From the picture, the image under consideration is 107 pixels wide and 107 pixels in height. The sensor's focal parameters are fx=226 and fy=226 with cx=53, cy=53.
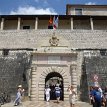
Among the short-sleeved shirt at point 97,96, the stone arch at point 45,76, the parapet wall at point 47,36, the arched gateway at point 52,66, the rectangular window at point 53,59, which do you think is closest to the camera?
the short-sleeved shirt at point 97,96

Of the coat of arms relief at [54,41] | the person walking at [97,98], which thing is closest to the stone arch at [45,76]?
the coat of arms relief at [54,41]

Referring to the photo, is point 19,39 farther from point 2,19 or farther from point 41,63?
point 41,63

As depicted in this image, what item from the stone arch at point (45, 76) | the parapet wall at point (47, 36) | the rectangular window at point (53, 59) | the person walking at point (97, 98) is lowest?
the person walking at point (97, 98)

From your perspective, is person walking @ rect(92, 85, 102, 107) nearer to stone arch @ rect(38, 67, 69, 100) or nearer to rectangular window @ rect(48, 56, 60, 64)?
stone arch @ rect(38, 67, 69, 100)

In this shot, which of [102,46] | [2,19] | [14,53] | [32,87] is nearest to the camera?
[32,87]

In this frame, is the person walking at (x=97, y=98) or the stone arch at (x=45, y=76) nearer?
the person walking at (x=97, y=98)

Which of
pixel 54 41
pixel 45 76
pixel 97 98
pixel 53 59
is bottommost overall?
pixel 97 98

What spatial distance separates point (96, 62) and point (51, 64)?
4464mm

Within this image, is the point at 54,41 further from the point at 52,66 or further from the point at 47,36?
the point at 47,36

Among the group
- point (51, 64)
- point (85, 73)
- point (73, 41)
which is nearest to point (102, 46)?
point (73, 41)

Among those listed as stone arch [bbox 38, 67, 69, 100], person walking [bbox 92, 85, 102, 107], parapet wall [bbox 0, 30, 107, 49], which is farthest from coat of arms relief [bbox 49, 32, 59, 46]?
person walking [bbox 92, 85, 102, 107]

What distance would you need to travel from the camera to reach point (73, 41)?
936 inches

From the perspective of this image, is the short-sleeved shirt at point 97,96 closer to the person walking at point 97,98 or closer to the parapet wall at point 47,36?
the person walking at point 97,98

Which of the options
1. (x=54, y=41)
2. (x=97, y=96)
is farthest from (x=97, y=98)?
(x=54, y=41)
